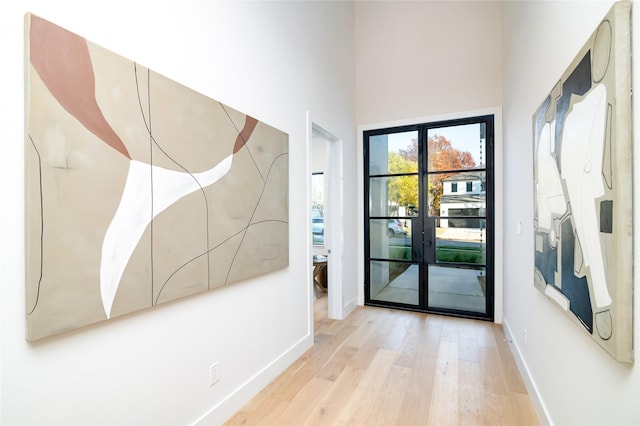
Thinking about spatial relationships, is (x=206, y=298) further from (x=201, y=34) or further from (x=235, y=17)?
(x=235, y=17)

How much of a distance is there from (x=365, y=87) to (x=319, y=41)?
120 cm

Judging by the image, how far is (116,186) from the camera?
1.29m

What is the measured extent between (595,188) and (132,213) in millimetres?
1806

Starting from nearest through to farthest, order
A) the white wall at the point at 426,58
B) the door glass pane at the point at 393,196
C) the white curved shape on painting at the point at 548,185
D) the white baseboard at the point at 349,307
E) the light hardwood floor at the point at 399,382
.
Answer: the white curved shape on painting at the point at 548,185, the light hardwood floor at the point at 399,382, the white wall at the point at 426,58, the white baseboard at the point at 349,307, the door glass pane at the point at 393,196

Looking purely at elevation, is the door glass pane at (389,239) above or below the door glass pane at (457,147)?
below

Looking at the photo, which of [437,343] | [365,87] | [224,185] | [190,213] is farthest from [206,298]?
[365,87]

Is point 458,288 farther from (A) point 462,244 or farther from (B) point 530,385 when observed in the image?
(B) point 530,385

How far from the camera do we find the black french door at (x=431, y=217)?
369cm

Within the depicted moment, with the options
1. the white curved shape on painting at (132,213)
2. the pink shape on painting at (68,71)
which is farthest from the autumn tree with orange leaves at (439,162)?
the pink shape on painting at (68,71)

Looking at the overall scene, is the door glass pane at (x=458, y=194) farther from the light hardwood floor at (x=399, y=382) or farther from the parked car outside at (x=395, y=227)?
the light hardwood floor at (x=399, y=382)

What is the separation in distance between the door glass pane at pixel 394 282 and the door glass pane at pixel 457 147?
1.34 meters

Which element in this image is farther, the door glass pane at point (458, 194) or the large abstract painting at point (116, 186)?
the door glass pane at point (458, 194)

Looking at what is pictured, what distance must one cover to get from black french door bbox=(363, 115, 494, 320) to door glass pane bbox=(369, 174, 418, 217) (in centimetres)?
1

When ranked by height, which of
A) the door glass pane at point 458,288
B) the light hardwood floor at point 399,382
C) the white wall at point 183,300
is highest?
the white wall at point 183,300
